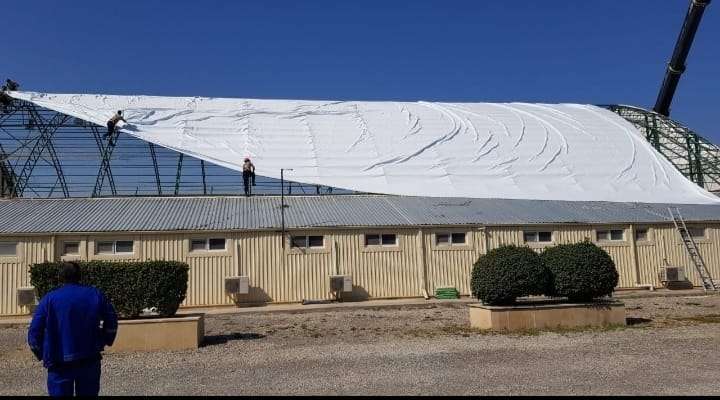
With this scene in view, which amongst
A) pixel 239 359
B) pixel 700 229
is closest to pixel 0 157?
pixel 239 359

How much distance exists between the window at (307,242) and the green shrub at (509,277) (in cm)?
739

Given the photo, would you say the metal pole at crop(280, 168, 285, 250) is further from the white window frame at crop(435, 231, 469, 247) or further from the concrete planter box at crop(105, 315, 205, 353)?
the concrete planter box at crop(105, 315, 205, 353)

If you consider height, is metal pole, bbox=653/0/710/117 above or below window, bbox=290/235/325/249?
above

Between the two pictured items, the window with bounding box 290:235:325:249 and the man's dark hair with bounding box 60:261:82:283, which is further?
the window with bounding box 290:235:325:249

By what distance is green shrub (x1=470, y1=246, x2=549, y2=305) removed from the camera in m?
12.7

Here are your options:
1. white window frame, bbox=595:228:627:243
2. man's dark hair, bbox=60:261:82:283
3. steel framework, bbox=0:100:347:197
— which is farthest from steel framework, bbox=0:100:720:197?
man's dark hair, bbox=60:261:82:283

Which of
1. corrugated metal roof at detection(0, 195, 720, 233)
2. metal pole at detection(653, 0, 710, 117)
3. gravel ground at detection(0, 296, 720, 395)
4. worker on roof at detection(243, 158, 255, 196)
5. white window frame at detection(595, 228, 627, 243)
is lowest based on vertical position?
gravel ground at detection(0, 296, 720, 395)

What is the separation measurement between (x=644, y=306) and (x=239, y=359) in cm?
1168

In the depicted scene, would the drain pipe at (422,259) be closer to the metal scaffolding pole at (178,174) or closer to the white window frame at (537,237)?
the white window frame at (537,237)

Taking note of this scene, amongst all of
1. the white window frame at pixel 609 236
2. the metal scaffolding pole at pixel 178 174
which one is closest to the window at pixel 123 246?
the metal scaffolding pole at pixel 178 174

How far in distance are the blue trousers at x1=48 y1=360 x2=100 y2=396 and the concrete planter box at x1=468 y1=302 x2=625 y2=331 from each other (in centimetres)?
871

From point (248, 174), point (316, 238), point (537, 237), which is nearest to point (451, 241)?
point (537, 237)

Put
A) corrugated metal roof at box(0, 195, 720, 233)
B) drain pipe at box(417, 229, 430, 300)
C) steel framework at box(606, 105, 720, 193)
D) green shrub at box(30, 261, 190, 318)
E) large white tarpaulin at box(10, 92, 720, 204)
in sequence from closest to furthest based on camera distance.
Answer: green shrub at box(30, 261, 190, 318) → corrugated metal roof at box(0, 195, 720, 233) → drain pipe at box(417, 229, 430, 300) → large white tarpaulin at box(10, 92, 720, 204) → steel framework at box(606, 105, 720, 193)

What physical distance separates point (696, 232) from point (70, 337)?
22409 millimetres
